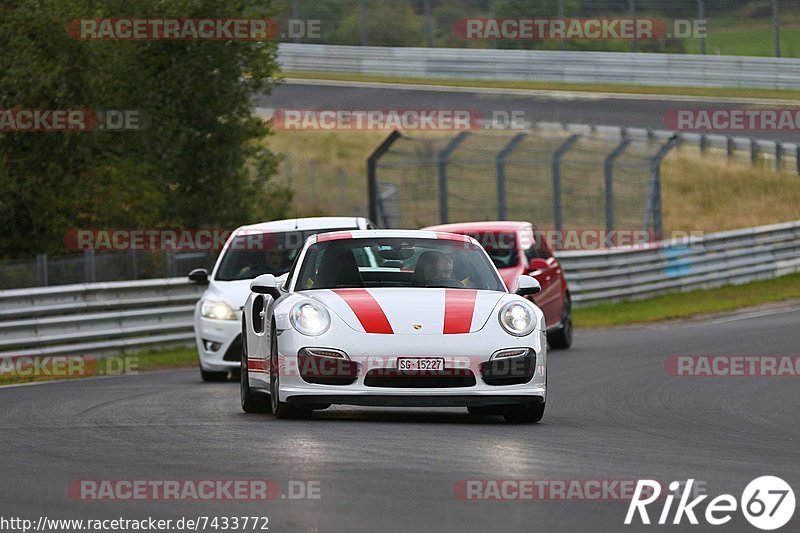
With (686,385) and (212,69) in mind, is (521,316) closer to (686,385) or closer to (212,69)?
(686,385)

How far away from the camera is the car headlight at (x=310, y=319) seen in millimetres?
10273

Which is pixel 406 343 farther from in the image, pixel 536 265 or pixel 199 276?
pixel 536 265

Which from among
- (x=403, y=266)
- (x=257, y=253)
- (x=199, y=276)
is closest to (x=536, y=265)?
(x=257, y=253)

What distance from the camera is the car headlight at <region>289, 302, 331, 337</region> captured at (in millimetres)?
10273

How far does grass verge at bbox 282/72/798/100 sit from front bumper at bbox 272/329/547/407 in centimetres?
3245

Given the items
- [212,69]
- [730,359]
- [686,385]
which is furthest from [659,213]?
[686,385]

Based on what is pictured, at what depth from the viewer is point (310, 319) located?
10.3 meters

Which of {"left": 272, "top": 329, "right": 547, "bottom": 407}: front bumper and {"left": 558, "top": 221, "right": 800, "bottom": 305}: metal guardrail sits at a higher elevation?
{"left": 272, "top": 329, "right": 547, "bottom": 407}: front bumper

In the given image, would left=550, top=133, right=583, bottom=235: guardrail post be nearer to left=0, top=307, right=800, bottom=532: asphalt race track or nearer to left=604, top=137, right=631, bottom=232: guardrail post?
left=604, top=137, right=631, bottom=232: guardrail post

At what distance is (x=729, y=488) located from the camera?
741 centimetres

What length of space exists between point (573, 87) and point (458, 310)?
117ft

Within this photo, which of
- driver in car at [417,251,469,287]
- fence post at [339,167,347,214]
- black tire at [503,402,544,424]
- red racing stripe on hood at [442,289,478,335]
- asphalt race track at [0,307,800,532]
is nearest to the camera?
asphalt race track at [0,307,800,532]

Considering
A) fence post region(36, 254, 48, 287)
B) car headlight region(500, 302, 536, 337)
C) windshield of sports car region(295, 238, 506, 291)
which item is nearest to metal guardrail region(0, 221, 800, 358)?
fence post region(36, 254, 48, 287)

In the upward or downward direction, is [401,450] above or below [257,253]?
below
